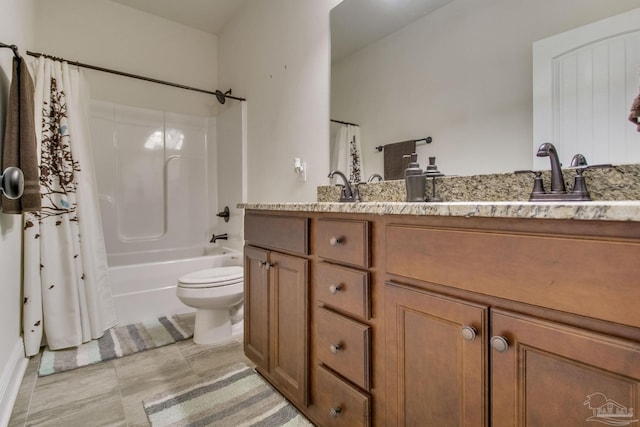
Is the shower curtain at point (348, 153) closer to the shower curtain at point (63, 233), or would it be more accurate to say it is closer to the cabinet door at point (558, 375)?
the cabinet door at point (558, 375)

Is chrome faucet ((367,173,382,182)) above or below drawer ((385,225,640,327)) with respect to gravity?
above

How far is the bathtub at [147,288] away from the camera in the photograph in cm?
225

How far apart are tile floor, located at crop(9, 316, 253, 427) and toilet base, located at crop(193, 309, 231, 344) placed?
0.05 metres

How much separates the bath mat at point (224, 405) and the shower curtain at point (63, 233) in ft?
3.22

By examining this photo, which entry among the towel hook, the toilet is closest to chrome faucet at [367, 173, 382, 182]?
the toilet

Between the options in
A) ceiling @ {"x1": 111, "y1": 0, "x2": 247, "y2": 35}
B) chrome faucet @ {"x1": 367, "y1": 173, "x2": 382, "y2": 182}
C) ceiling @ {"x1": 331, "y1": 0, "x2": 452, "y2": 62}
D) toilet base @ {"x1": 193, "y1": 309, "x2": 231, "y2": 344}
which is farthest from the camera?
ceiling @ {"x1": 111, "y1": 0, "x2": 247, "y2": 35}

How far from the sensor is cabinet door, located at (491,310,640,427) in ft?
1.66

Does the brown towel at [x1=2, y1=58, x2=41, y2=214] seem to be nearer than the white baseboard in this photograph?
No

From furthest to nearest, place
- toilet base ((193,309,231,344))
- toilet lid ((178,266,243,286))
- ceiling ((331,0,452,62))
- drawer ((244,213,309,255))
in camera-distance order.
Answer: toilet base ((193,309,231,344))
toilet lid ((178,266,243,286))
ceiling ((331,0,452,62))
drawer ((244,213,309,255))

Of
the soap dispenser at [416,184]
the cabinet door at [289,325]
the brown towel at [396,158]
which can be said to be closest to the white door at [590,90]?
the soap dispenser at [416,184]

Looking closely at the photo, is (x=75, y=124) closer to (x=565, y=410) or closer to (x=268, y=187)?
(x=268, y=187)

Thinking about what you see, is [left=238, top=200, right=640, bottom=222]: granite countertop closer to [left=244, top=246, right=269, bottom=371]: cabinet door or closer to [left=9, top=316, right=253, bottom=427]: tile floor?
[left=244, top=246, right=269, bottom=371]: cabinet door

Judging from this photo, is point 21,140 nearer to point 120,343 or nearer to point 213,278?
point 213,278

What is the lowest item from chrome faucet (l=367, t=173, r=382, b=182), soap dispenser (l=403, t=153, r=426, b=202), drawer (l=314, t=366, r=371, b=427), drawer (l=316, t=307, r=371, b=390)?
drawer (l=314, t=366, r=371, b=427)
